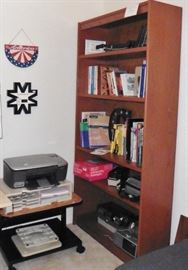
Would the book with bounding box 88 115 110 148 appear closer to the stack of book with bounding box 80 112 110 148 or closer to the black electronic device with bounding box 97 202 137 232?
the stack of book with bounding box 80 112 110 148

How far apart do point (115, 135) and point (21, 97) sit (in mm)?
836

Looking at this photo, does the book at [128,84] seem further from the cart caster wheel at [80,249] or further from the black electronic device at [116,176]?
the cart caster wheel at [80,249]

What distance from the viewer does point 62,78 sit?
2.76 m

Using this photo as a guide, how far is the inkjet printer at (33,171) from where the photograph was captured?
2281 millimetres

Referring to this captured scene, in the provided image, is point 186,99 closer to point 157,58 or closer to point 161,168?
point 157,58

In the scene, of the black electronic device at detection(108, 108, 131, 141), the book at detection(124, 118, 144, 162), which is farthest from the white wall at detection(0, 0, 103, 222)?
the book at detection(124, 118, 144, 162)

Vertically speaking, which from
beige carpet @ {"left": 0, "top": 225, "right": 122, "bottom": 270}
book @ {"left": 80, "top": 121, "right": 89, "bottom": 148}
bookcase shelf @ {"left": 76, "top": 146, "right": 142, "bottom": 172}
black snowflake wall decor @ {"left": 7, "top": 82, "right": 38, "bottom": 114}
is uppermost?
black snowflake wall decor @ {"left": 7, "top": 82, "right": 38, "bottom": 114}

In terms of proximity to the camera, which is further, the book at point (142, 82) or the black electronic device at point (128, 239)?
the black electronic device at point (128, 239)

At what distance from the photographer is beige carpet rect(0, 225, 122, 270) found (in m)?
2.31

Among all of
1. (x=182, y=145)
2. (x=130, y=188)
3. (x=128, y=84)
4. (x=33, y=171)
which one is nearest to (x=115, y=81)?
(x=128, y=84)

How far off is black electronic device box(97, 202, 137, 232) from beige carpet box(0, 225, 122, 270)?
215 mm

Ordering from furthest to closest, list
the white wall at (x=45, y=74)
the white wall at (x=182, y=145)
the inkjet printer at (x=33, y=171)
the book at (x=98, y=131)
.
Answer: the book at (x=98, y=131) < the white wall at (x=45, y=74) < the inkjet printer at (x=33, y=171) < the white wall at (x=182, y=145)

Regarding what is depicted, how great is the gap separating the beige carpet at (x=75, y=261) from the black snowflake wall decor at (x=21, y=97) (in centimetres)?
119

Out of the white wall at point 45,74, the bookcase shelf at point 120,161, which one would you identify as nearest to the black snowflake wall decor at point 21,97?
the white wall at point 45,74
